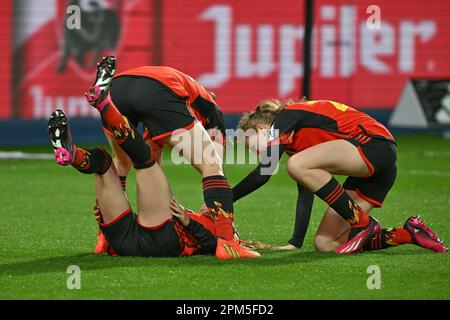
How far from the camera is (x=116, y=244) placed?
238 inches

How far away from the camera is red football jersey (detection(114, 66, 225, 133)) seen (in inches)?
250

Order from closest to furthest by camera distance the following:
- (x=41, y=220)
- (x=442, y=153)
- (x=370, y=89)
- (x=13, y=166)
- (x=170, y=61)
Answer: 1. (x=41, y=220)
2. (x=13, y=166)
3. (x=442, y=153)
4. (x=170, y=61)
5. (x=370, y=89)

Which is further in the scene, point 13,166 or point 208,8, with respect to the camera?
point 208,8

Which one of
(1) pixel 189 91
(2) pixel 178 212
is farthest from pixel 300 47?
(2) pixel 178 212

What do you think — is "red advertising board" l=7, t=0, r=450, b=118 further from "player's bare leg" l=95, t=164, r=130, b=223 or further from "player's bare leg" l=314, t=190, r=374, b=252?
"player's bare leg" l=95, t=164, r=130, b=223

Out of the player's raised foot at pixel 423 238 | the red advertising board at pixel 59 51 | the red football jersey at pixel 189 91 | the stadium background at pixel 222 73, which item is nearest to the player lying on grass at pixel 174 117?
the red football jersey at pixel 189 91

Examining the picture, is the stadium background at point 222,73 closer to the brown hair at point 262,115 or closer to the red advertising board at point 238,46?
the red advertising board at point 238,46

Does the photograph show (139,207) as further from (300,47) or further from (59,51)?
(300,47)

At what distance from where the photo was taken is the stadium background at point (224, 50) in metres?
14.4

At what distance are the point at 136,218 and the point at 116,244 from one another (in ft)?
0.65

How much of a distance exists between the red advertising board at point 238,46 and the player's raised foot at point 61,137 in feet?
28.5

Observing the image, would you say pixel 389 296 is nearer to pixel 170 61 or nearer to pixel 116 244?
pixel 116 244

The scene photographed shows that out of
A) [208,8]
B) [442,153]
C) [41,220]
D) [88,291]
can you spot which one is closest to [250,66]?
[208,8]

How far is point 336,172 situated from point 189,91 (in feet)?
3.25
